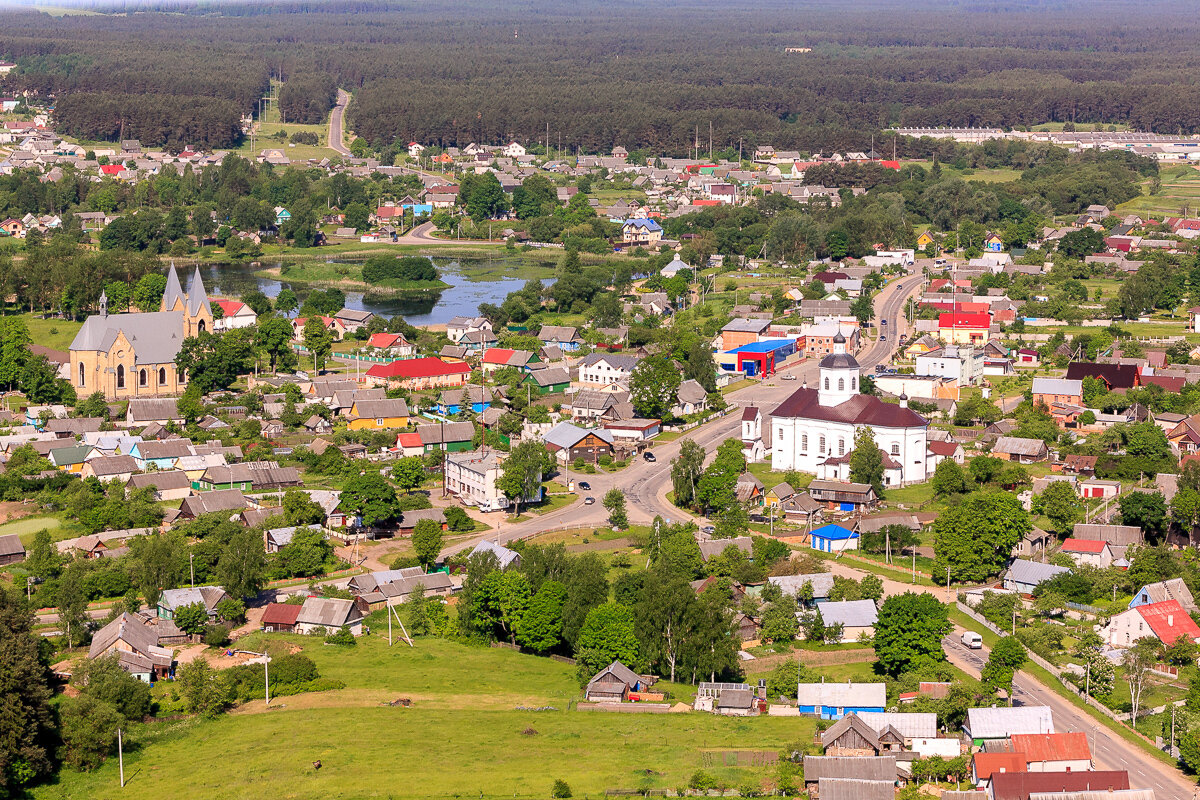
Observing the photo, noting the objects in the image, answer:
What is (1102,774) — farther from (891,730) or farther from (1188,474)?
(1188,474)

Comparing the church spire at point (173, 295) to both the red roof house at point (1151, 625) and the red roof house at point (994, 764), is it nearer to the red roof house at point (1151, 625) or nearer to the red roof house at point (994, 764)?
the red roof house at point (1151, 625)

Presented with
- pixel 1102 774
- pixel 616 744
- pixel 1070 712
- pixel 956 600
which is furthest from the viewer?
pixel 956 600

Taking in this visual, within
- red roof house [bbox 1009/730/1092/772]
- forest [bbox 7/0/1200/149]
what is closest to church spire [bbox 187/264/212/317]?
red roof house [bbox 1009/730/1092/772]

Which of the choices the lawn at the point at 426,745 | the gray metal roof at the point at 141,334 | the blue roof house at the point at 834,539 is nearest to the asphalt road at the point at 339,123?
the gray metal roof at the point at 141,334

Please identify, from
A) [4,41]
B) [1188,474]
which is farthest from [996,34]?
[1188,474]

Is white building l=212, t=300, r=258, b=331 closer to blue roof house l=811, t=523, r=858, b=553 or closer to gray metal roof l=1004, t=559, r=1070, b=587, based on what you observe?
blue roof house l=811, t=523, r=858, b=553

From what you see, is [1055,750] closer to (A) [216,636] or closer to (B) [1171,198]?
(A) [216,636]
